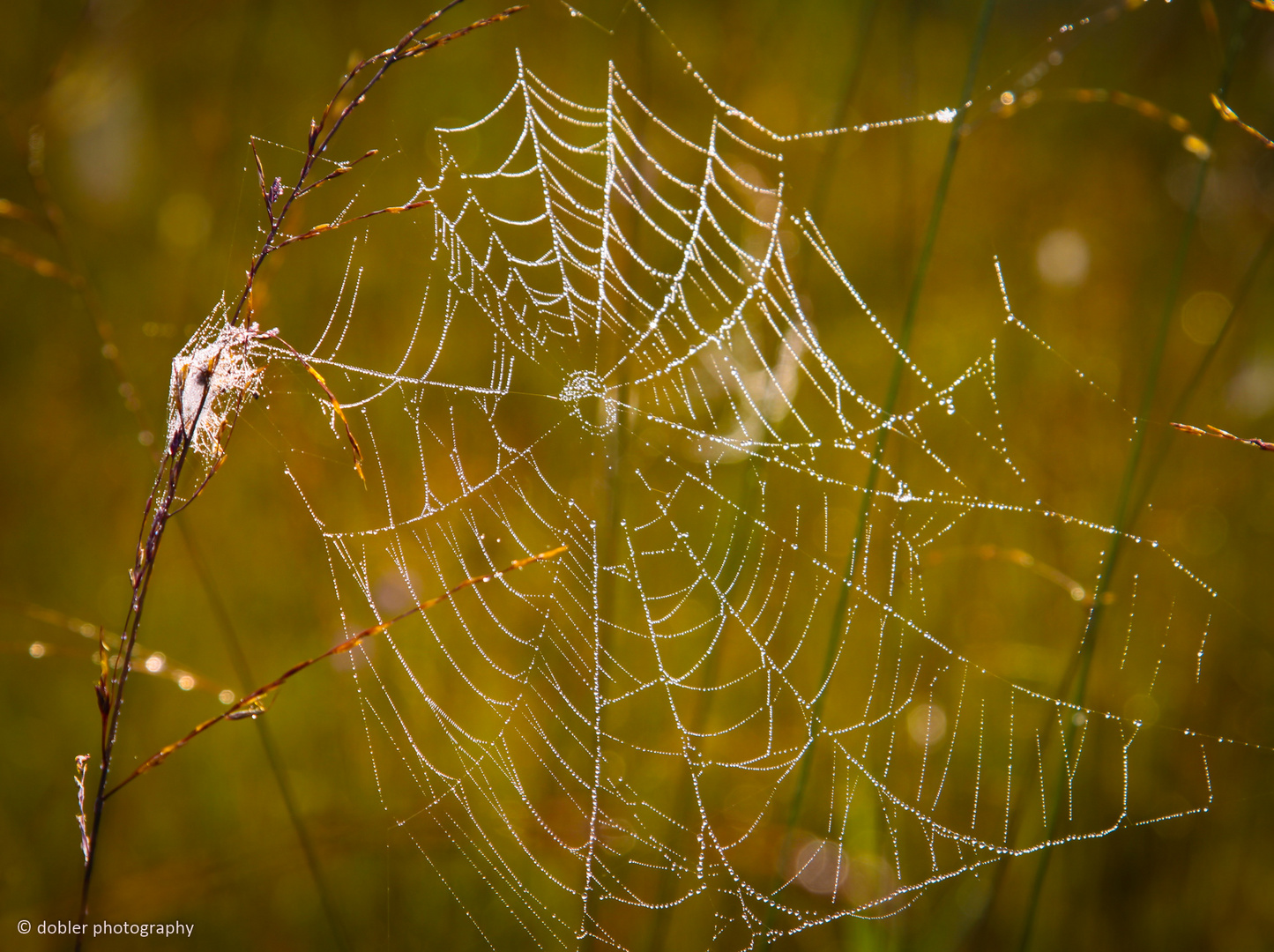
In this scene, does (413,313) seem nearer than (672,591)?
No

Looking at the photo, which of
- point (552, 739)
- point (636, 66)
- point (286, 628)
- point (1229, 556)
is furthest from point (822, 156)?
point (286, 628)

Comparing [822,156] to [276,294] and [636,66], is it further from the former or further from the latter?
[276,294]

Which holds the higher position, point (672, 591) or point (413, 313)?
point (413, 313)
